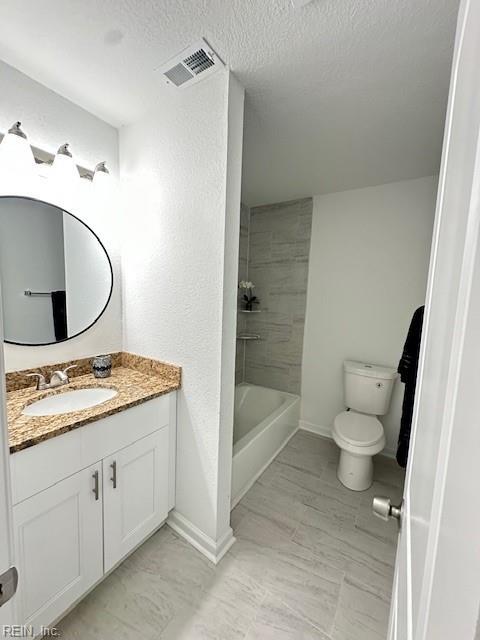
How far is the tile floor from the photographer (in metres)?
1.12

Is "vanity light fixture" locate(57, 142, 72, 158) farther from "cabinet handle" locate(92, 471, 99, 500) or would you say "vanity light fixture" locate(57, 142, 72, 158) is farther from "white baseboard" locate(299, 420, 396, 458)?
"white baseboard" locate(299, 420, 396, 458)

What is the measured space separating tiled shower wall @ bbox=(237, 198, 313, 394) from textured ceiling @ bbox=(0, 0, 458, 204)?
3.40 feet

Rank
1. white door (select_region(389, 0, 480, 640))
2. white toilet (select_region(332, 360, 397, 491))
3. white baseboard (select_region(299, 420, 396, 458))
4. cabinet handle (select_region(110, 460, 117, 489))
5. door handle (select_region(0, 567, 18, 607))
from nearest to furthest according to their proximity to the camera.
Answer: white door (select_region(389, 0, 480, 640)) < door handle (select_region(0, 567, 18, 607)) < cabinet handle (select_region(110, 460, 117, 489)) < white toilet (select_region(332, 360, 397, 491)) < white baseboard (select_region(299, 420, 396, 458))

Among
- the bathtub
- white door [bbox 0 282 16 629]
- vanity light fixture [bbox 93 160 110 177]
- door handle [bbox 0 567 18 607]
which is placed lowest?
the bathtub

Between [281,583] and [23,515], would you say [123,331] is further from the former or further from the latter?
[281,583]

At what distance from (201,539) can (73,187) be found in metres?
2.09

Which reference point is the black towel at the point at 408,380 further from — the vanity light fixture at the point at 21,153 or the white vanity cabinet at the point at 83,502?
the vanity light fixture at the point at 21,153

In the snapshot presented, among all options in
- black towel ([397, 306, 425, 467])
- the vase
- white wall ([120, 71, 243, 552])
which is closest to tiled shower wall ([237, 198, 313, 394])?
black towel ([397, 306, 425, 467])

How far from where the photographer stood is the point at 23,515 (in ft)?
3.07

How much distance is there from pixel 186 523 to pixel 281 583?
58 cm

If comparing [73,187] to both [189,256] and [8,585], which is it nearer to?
[189,256]

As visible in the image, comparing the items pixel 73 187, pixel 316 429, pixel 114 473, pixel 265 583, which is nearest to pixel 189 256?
pixel 73 187

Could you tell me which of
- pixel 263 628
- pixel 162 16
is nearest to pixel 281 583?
pixel 263 628

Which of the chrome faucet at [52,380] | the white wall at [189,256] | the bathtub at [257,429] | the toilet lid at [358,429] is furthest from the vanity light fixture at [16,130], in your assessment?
the toilet lid at [358,429]
